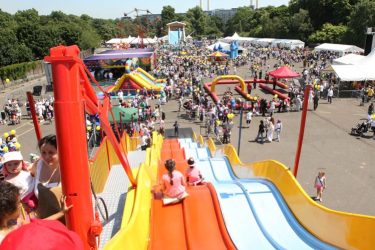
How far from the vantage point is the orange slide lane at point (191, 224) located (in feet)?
18.2

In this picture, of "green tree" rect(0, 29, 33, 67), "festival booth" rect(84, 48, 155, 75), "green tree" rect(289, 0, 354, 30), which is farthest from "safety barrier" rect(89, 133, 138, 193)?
"green tree" rect(289, 0, 354, 30)

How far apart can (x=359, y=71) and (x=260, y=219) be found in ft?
83.8

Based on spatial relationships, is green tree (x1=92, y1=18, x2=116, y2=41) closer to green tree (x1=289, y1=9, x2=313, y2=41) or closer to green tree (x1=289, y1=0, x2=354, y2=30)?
green tree (x1=289, y1=9, x2=313, y2=41)

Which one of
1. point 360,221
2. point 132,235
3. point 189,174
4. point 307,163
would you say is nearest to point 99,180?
point 189,174

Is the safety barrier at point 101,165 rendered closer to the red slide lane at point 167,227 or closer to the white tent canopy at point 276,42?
the red slide lane at point 167,227

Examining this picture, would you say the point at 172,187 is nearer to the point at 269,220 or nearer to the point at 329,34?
the point at 269,220

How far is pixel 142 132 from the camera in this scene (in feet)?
57.6

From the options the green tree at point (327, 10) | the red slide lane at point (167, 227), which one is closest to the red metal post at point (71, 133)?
the red slide lane at point (167, 227)

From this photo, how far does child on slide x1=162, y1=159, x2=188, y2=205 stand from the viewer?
257 inches

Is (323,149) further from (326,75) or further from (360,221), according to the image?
(326,75)

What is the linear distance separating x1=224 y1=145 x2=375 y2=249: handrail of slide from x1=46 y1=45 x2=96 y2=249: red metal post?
3.88 m

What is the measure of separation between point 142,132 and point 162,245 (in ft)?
40.4

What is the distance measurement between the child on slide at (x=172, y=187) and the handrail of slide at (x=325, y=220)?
Answer: 2086 mm

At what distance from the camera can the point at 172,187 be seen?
21.4ft
